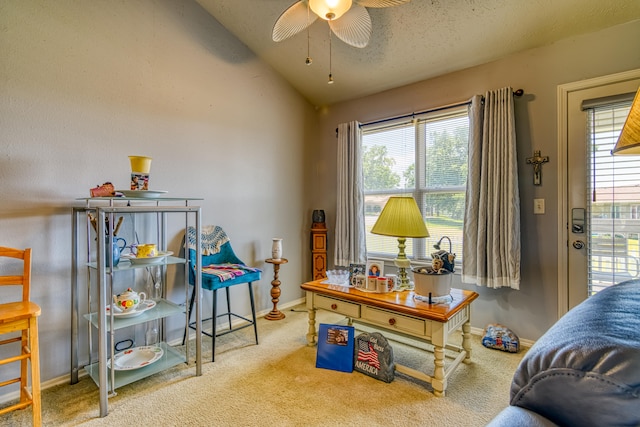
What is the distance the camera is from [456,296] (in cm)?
214

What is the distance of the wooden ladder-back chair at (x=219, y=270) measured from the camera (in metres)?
2.32

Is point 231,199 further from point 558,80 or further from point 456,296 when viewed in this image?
point 558,80

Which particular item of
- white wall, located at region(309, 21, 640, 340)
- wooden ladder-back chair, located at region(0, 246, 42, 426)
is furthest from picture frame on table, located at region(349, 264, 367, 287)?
wooden ladder-back chair, located at region(0, 246, 42, 426)

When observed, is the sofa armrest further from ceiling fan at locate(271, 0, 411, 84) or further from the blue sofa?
ceiling fan at locate(271, 0, 411, 84)

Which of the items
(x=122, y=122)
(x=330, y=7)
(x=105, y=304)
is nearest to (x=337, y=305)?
(x=105, y=304)

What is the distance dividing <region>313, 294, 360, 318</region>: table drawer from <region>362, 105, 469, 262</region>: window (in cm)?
124

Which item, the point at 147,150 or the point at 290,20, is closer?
the point at 290,20

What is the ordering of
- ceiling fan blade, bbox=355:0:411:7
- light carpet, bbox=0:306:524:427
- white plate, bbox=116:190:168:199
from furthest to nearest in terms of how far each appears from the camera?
white plate, bbox=116:190:168:199
ceiling fan blade, bbox=355:0:411:7
light carpet, bbox=0:306:524:427

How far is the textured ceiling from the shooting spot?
2.20 meters

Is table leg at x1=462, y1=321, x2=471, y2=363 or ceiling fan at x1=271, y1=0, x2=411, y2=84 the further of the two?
table leg at x1=462, y1=321, x2=471, y2=363

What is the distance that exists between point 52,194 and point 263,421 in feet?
6.10

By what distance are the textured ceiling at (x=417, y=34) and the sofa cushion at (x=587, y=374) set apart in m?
2.36

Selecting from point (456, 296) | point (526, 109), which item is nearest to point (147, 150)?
point (456, 296)

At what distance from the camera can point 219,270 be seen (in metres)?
2.49
